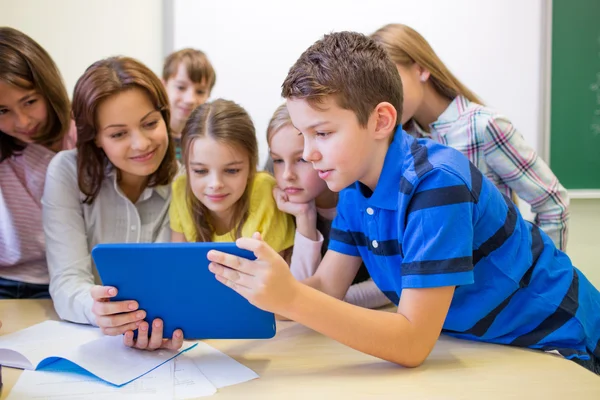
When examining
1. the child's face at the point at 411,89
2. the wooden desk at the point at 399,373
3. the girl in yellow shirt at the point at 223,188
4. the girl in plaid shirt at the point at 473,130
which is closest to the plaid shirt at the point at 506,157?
the girl in plaid shirt at the point at 473,130

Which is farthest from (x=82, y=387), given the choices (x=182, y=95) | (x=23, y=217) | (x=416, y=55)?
(x=182, y=95)

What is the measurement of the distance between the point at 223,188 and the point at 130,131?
0.28 m

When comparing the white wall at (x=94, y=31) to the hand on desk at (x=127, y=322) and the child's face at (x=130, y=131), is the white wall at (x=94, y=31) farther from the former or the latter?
the hand on desk at (x=127, y=322)

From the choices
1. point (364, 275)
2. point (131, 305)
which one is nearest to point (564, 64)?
point (364, 275)

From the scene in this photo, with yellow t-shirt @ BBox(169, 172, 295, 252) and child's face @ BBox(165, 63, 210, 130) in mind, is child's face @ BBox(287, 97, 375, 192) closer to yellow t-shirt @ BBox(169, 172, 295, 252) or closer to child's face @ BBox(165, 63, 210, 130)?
yellow t-shirt @ BBox(169, 172, 295, 252)

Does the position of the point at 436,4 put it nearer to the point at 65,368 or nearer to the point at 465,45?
the point at 465,45

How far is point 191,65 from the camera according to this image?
254 cm

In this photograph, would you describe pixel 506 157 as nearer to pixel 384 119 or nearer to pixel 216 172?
pixel 384 119

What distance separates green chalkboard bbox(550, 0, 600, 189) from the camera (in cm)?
277

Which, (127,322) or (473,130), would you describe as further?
(473,130)

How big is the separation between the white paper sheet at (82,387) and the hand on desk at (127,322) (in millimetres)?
87

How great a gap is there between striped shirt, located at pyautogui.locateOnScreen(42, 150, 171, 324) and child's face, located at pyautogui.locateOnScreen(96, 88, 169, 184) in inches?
3.7

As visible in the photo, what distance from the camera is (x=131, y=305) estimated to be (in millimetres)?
1002

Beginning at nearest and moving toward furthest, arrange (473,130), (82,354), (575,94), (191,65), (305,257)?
(82,354), (305,257), (473,130), (191,65), (575,94)
